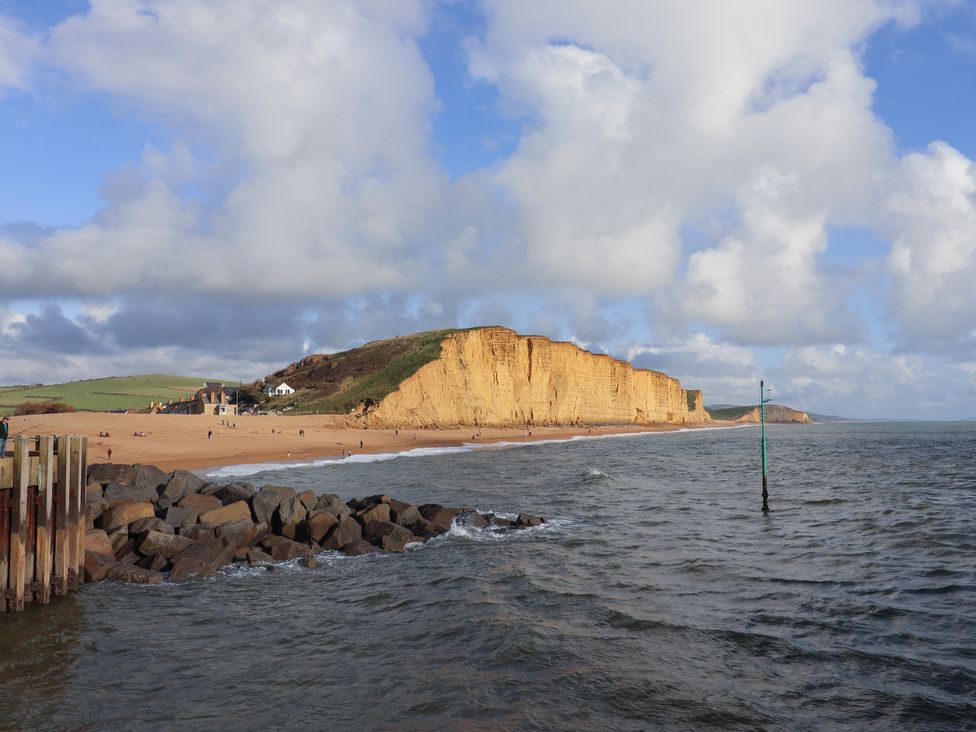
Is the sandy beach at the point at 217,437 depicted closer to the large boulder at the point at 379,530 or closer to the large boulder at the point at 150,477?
the large boulder at the point at 150,477

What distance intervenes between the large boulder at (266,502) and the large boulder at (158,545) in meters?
2.74

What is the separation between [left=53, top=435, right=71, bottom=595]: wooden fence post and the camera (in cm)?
1231

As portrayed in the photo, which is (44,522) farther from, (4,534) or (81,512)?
(81,512)

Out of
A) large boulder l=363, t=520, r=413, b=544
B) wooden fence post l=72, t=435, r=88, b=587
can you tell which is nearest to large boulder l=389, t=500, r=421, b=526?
large boulder l=363, t=520, r=413, b=544

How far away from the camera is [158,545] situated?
50.5 ft

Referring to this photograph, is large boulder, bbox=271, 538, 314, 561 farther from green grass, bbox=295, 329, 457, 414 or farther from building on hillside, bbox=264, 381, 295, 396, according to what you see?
building on hillside, bbox=264, 381, 295, 396

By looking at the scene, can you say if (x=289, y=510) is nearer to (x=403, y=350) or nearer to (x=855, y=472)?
(x=855, y=472)

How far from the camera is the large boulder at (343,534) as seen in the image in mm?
17656

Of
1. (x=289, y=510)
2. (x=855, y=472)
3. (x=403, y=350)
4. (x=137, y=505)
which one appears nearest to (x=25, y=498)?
(x=137, y=505)

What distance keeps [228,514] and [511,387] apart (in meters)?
86.6

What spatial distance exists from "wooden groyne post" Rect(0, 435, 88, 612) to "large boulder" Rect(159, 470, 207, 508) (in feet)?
21.1

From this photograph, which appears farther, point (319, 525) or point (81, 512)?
point (319, 525)

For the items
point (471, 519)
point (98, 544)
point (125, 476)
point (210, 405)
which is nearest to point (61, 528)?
point (98, 544)

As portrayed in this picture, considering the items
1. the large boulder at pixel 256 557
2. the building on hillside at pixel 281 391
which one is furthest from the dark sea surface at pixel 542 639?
the building on hillside at pixel 281 391
